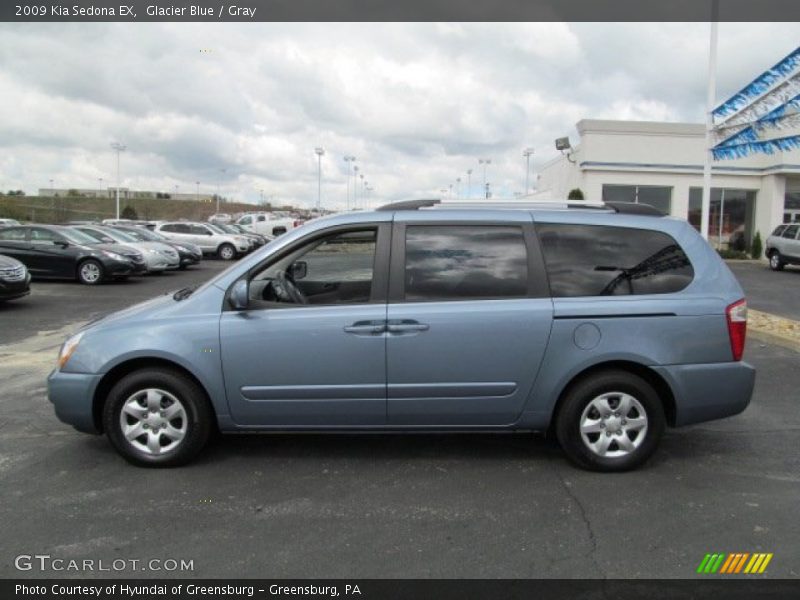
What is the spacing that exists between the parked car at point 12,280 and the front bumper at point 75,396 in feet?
27.3

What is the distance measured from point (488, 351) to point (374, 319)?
0.78 meters

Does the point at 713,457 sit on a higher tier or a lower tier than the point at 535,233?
lower

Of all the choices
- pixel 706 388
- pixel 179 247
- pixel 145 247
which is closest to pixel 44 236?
pixel 145 247

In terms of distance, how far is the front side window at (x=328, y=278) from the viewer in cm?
425

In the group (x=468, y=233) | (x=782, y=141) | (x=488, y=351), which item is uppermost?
(x=782, y=141)

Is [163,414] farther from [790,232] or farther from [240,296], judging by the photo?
[790,232]

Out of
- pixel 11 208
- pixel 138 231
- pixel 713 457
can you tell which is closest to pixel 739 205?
pixel 138 231

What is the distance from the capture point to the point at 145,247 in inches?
743

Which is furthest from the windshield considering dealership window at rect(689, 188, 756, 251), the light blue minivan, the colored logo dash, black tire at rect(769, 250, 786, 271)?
dealership window at rect(689, 188, 756, 251)

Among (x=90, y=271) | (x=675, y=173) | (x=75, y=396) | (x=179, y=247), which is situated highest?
(x=675, y=173)

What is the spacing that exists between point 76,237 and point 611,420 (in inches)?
652

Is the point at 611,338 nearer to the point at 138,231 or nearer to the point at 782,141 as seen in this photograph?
the point at 782,141

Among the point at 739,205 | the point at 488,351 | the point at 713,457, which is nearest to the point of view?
the point at 488,351

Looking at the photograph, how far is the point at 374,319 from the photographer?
13.3 ft
